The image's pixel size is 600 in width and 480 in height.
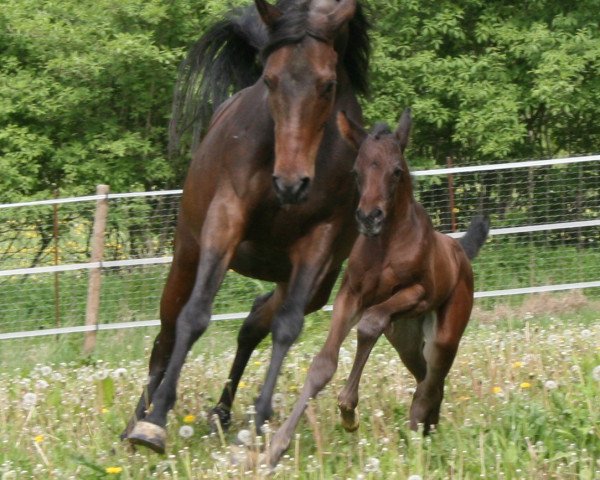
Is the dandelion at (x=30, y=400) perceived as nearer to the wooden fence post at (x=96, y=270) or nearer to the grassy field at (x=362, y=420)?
the grassy field at (x=362, y=420)

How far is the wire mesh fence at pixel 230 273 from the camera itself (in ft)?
36.4

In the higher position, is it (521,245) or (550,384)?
(550,384)

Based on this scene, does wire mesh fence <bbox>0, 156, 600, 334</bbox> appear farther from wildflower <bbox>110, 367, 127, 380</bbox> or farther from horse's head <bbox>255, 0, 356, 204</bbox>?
horse's head <bbox>255, 0, 356, 204</bbox>

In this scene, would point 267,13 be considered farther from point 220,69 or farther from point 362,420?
point 362,420

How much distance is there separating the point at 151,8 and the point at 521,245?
4.49 metres

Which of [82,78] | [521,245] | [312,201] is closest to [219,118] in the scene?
[312,201]

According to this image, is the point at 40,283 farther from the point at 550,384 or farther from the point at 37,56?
the point at 550,384

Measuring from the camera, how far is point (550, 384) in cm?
599

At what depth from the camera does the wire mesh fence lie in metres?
11.1

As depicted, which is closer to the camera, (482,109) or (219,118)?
(219,118)

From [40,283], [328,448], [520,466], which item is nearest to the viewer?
[520,466]

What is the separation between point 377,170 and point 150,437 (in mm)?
1540

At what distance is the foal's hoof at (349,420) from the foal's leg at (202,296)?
0.76 meters

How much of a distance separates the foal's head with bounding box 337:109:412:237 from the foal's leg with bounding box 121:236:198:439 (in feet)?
4.04
